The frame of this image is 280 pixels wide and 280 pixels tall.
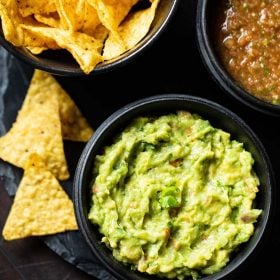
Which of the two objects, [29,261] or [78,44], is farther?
[29,261]

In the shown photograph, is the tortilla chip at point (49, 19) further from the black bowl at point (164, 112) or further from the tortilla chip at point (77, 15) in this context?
the black bowl at point (164, 112)

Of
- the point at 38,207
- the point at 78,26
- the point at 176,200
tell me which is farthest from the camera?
the point at 38,207

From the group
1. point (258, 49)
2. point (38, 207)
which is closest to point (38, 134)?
point (38, 207)

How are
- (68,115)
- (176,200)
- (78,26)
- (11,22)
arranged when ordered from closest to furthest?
(176,200) → (11,22) → (78,26) → (68,115)

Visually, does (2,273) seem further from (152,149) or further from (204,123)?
(204,123)

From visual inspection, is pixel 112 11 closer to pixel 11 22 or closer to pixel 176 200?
pixel 11 22

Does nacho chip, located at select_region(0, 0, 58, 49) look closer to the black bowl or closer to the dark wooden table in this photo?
the black bowl
